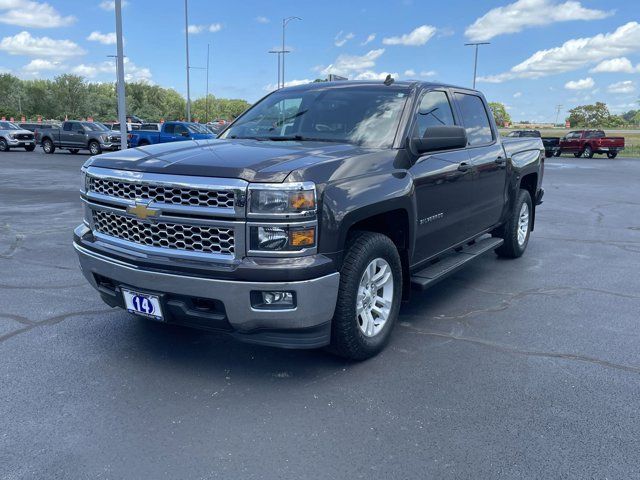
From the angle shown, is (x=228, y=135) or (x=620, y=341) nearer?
(x=620, y=341)

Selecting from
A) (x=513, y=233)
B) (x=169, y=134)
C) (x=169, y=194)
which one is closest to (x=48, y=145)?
(x=169, y=134)

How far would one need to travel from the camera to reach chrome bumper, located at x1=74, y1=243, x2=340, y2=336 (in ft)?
10.5

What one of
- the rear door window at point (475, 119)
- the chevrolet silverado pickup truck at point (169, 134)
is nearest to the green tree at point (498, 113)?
the rear door window at point (475, 119)

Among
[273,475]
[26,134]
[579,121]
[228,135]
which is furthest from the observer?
[579,121]

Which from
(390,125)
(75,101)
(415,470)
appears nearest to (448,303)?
(390,125)

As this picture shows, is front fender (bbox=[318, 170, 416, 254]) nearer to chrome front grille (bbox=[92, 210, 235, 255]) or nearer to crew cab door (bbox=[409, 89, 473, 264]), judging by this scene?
crew cab door (bbox=[409, 89, 473, 264])

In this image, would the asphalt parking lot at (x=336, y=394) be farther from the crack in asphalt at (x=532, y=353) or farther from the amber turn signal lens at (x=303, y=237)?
the amber turn signal lens at (x=303, y=237)

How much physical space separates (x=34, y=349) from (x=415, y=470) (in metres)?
2.88

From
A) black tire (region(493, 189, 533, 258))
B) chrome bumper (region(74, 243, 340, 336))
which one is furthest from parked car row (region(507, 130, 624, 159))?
chrome bumper (region(74, 243, 340, 336))

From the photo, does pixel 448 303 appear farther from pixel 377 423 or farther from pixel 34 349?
pixel 34 349

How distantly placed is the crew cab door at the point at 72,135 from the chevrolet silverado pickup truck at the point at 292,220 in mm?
27654

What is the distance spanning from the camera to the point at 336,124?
4516mm

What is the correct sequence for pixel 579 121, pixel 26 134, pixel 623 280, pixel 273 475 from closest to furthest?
pixel 273 475 < pixel 623 280 < pixel 26 134 < pixel 579 121

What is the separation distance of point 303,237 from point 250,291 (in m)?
0.43
